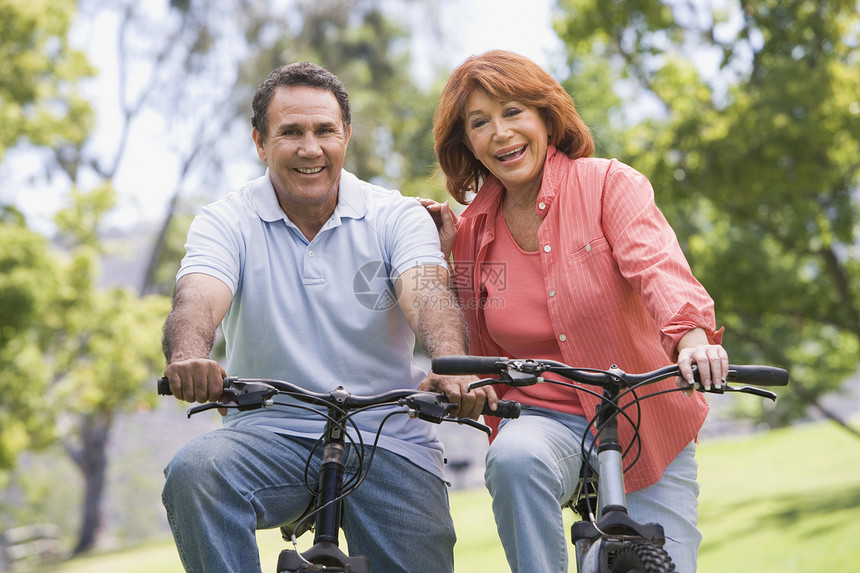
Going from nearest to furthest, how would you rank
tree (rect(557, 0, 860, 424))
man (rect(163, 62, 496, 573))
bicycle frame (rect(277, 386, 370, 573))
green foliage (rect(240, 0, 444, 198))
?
1. bicycle frame (rect(277, 386, 370, 573))
2. man (rect(163, 62, 496, 573))
3. tree (rect(557, 0, 860, 424))
4. green foliage (rect(240, 0, 444, 198))

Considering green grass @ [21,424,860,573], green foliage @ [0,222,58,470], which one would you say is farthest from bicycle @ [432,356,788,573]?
green foliage @ [0,222,58,470]

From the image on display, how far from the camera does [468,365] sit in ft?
8.47

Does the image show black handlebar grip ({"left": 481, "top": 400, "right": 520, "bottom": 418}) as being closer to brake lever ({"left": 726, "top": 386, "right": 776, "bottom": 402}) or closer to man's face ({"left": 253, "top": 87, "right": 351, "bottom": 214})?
brake lever ({"left": 726, "top": 386, "right": 776, "bottom": 402})

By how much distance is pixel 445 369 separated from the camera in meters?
2.60

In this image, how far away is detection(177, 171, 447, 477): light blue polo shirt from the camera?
3430mm

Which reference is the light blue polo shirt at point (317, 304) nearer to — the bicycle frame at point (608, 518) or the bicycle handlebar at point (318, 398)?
the bicycle handlebar at point (318, 398)

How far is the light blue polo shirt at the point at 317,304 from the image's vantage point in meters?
3.43

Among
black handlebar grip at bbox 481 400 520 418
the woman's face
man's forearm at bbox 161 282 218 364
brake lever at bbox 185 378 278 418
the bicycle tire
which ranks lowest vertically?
the bicycle tire

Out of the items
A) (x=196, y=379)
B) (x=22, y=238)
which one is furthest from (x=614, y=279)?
(x=22, y=238)

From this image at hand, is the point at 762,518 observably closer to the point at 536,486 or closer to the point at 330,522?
the point at 536,486

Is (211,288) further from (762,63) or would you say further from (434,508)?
(762,63)

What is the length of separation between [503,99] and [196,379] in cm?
155

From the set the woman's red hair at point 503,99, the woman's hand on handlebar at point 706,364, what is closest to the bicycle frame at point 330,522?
the woman's hand on handlebar at point 706,364

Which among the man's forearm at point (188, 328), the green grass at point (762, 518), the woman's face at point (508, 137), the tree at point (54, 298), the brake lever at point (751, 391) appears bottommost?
the green grass at point (762, 518)
